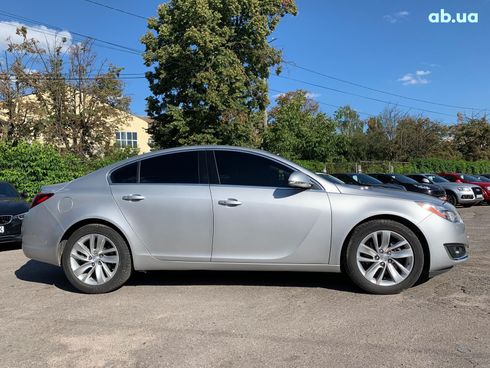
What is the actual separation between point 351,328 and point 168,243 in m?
2.16

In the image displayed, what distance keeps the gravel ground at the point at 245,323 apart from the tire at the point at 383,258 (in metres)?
0.15

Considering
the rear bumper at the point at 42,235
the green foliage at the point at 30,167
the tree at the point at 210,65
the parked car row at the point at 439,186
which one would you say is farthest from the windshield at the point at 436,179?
the rear bumper at the point at 42,235

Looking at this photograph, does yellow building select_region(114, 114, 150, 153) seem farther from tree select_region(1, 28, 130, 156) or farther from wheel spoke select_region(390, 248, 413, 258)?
wheel spoke select_region(390, 248, 413, 258)

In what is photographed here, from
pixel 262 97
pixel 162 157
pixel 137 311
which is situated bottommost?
pixel 137 311

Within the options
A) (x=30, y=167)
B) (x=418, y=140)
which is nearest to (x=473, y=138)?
(x=418, y=140)

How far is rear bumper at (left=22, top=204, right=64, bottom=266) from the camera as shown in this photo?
5336 mm

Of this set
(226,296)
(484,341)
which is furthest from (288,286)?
(484,341)

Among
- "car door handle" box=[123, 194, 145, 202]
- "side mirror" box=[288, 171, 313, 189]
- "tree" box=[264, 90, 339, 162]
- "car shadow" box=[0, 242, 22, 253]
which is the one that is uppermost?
"tree" box=[264, 90, 339, 162]

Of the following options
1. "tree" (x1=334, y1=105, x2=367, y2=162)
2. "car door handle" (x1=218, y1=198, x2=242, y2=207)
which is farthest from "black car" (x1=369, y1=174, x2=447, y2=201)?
"tree" (x1=334, y1=105, x2=367, y2=162)

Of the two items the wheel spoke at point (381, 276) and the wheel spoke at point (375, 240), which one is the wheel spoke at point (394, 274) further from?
the wheel spoke at point (375, 240)

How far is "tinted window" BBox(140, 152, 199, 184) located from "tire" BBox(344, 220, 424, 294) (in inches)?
74.3

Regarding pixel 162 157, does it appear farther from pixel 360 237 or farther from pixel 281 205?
pixel 360 237

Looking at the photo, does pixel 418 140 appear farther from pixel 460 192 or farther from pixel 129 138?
pixel 460 192

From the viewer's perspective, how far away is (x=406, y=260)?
16.6ft
